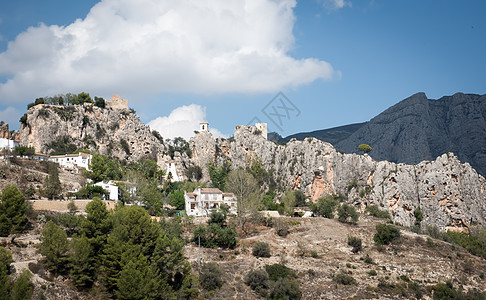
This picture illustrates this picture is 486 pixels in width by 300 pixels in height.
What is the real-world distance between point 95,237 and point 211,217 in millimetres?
22815

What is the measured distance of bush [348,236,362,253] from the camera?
61.6 m

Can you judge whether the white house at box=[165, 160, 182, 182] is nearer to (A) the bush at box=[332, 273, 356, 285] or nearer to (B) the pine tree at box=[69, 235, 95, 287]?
(A) the bush at box=[332, 273, 356, 285]

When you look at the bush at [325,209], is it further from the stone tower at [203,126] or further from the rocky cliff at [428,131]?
the rocky cliff at [428,131]

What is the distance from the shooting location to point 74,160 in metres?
84.7

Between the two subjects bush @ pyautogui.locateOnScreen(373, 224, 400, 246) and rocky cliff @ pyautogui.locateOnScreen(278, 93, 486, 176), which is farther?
rocky cliff @ pyautogui.locateOnScreen(278, 93, 486, 176)

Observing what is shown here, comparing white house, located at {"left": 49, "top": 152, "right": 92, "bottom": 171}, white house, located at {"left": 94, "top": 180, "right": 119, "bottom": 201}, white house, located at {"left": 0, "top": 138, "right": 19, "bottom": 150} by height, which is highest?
white house, located at {"left": 0, "top": 138, "right": 19, "bottom": 150}

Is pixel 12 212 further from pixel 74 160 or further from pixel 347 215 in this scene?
pixel 347 215

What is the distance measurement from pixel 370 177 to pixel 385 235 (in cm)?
3648

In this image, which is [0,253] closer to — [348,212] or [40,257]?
[40,257]

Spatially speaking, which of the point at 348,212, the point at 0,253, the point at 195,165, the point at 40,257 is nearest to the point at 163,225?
the point at 40,257

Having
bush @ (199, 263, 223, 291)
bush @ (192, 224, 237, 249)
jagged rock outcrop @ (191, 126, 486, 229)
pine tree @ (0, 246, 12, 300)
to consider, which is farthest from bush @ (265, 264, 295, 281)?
jagged rock outcrop @ (191, 126, 486, 229)

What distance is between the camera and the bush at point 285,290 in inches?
1897

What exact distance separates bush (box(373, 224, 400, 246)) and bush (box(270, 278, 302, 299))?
1976 centimetres

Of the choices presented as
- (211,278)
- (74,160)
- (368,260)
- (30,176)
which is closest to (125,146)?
(74,160)
